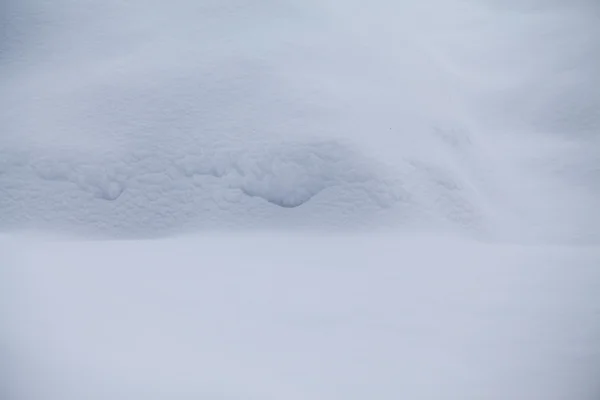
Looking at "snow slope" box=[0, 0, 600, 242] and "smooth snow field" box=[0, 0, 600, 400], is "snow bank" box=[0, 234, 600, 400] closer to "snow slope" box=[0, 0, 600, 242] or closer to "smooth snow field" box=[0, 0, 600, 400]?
"smooth snow field" box=[0, 0, 600, 400]

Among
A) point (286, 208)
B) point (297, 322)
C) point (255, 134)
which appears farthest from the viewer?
point (255, 134)

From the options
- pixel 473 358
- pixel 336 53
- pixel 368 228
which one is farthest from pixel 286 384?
pixel 336 53

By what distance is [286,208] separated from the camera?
6672 millimetres

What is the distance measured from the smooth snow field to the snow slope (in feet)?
0.10

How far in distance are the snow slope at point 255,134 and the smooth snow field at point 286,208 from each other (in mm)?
30

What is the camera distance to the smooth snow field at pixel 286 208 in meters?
3.28

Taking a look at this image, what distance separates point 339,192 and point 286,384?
390 cm

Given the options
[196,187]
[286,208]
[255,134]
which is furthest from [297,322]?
[255,134]

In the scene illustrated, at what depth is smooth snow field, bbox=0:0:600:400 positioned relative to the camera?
3279 mm

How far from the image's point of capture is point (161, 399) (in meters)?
2.68

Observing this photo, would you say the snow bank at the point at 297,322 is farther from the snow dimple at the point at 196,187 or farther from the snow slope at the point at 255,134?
the snow slope at the point at 255,134

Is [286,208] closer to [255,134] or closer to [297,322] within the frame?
[255,134]

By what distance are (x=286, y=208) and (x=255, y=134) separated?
40.0 inches

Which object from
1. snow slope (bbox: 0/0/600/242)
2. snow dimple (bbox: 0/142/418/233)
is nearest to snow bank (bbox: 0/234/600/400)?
snow dimple (bbox: 0/142/418/233)
